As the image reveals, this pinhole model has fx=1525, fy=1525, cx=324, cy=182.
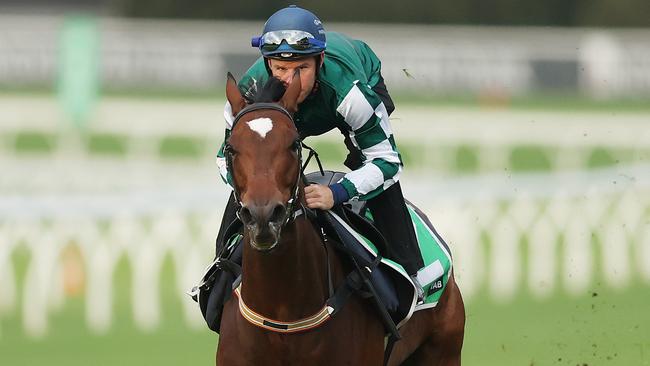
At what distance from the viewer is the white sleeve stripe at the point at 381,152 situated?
221 inches

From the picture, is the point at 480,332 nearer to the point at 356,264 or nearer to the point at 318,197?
the point at 356,264

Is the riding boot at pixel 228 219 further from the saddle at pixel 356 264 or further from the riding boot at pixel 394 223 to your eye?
the riding boot at pixel 394 223

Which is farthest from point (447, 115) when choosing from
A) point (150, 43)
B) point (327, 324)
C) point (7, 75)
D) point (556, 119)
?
point (327, 324)

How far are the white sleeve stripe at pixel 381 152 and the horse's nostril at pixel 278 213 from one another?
3.22 ft

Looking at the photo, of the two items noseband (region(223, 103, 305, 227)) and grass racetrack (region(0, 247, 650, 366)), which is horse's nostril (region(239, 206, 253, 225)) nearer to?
noseband (region(223, 103, 305, 227))

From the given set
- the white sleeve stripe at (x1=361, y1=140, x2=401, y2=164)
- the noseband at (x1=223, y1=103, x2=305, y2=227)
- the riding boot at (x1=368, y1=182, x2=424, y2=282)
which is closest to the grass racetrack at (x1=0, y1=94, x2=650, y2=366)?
the riding boot at (x1=368, y1=182, x2=424, y2=282)

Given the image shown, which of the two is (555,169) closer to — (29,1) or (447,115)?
(447,115)

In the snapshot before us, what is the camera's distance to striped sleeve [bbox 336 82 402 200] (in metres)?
5.48

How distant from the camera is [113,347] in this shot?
37.0ft

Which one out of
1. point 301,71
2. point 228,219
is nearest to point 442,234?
point 228,219

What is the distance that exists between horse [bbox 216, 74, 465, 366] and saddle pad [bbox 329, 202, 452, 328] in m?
0.19

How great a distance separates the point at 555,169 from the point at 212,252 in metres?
10.3

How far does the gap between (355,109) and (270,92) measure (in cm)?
50

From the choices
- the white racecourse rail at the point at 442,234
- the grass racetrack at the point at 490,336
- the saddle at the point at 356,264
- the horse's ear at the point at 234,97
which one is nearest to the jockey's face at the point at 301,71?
the horse's ear at the point at 234,97
